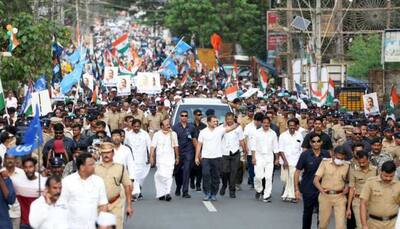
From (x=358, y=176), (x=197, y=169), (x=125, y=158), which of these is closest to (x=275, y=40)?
(x=197, y=169)

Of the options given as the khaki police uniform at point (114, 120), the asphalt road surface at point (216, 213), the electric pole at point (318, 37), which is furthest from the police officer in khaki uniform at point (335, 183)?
the electric pole at point (318, 37)

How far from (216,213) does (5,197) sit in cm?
691

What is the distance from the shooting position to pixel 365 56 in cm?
4666

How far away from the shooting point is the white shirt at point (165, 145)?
64.6 feet

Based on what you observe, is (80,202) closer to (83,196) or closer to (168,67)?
(83,196)

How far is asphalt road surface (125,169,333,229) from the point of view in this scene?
16.7m

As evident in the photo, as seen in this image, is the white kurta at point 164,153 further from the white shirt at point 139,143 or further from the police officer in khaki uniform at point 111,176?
the police officer in khaki uniform at point 111,176

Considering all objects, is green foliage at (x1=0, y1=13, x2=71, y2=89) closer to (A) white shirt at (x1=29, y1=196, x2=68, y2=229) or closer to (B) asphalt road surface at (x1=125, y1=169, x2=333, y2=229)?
(B) asphalt road surface at (x1=125, y1=169, x2=333, y2=229)

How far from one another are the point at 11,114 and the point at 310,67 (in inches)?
687

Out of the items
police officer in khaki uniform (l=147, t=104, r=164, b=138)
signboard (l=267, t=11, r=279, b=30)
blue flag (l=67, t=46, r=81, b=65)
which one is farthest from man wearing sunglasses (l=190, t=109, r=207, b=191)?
signboard (l=267, t=11, r=279, b=30)

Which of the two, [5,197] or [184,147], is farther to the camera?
[184,147]

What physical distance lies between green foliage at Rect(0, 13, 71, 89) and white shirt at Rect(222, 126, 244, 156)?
6413 millimetres

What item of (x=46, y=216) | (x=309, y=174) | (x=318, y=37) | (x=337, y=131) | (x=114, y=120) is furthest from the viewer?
(x=318, y=37)

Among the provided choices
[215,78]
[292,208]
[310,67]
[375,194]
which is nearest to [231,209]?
[292,208]
